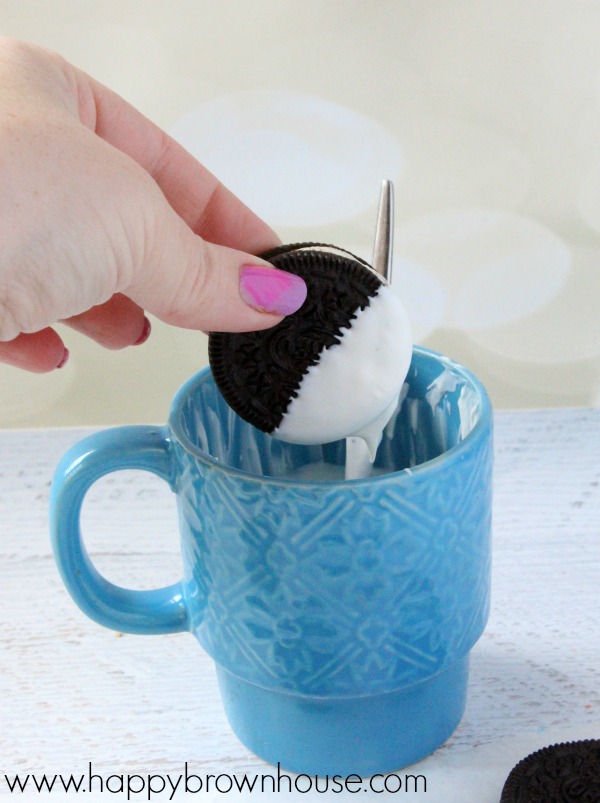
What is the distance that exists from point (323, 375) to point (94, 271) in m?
0.13

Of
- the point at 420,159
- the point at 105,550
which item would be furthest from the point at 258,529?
the point at 420,159

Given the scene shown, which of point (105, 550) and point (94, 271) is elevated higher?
point (94, 271)

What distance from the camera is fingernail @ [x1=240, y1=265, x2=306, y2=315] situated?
0.43 meters

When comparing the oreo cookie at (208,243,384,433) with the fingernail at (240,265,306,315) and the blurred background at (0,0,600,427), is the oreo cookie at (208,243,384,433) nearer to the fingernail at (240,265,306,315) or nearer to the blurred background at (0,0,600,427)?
the fingernail at (240,265,306,315)

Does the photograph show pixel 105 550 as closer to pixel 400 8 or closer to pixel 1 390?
pixel 1 390

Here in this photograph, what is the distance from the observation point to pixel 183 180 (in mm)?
591

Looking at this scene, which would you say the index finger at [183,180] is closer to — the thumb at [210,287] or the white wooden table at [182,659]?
the thumb at [210,287]

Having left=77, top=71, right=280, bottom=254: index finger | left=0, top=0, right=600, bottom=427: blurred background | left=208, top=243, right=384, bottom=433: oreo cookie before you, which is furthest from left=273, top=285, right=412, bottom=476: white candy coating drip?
left=0, top=0, right=600, bottom=427: blurred background

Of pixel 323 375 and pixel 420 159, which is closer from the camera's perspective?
pixel 323 375

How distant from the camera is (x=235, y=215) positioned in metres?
0.60

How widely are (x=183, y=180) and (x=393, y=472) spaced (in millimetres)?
245

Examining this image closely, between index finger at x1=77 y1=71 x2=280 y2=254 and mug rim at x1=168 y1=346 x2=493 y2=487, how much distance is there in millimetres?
117

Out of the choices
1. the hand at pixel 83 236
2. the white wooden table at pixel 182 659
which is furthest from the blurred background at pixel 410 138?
the hand at pixel 83 236

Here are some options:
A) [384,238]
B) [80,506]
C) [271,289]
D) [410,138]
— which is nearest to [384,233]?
[384,238]
